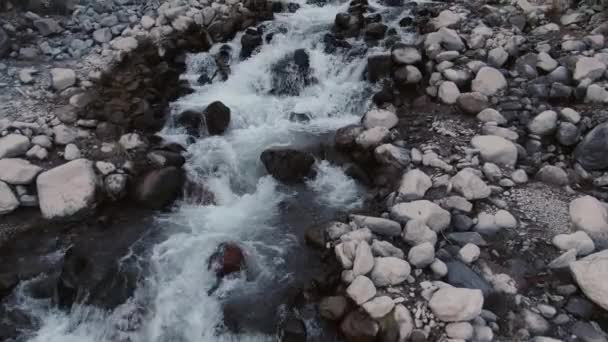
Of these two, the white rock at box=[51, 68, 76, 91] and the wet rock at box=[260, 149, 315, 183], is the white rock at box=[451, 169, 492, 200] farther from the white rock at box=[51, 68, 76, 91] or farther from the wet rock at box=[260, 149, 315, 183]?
the white rock at box=[51, 68, 76, 91]

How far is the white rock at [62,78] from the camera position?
6.78m

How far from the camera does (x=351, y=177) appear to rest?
19.6 ft

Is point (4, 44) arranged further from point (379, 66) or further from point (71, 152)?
point (379, 66)

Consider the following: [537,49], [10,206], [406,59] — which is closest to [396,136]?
[406,59]

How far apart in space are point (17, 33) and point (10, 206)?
3.56m

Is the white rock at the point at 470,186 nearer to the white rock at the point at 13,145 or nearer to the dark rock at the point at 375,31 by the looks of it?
the dark rock at the point at 375,31

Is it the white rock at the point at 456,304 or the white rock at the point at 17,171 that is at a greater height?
the white rock at the point at 17,171

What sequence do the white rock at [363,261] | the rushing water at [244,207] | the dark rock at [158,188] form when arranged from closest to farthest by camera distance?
the white rock at [363,261] → the rushing water at [244,207] → the dark rock at [158,188]

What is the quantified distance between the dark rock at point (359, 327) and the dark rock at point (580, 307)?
1.60m

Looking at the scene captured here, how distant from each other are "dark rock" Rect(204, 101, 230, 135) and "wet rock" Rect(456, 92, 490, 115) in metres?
3.17

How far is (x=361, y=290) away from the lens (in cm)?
419

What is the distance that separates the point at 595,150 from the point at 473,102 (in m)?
1.54

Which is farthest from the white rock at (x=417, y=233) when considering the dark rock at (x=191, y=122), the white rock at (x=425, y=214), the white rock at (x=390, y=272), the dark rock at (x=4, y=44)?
the dark rock at (x=4, y=44)

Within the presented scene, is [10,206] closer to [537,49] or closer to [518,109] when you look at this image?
[518,109]
